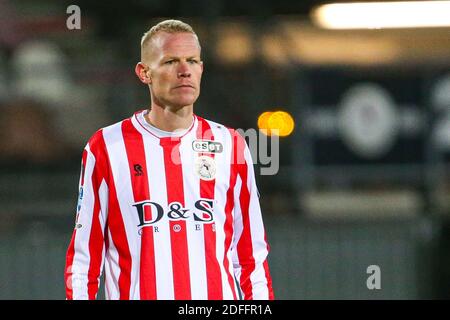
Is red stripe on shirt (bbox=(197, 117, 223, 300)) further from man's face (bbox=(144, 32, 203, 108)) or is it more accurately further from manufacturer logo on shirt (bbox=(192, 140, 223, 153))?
man's face (bbox=(144, 32, 203, 108))

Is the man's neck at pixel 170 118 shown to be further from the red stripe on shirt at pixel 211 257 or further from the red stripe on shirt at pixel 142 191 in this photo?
the red stripe on shirt at pixel 211 257

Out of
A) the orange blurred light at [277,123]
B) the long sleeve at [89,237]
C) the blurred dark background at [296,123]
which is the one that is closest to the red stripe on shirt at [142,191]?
the long sleeve at [89,237]

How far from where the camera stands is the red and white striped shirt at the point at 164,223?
3547mm

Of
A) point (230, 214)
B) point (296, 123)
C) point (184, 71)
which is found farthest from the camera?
point (296, 123)

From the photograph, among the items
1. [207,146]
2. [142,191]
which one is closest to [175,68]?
[207,146]

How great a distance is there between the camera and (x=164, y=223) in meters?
3.56

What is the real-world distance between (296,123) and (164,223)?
5.19m

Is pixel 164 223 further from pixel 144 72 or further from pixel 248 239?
pixel 144 72

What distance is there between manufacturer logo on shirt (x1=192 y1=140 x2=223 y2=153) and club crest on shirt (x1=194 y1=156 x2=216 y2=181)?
0.04m

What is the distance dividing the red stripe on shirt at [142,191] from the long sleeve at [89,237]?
0.12 meters

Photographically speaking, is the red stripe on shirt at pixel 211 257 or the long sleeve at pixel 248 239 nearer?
the red stripe on shirt at pixel 211 257

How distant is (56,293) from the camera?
7.69 metres

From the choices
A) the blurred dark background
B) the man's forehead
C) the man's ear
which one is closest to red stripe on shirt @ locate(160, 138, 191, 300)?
the man's ear
